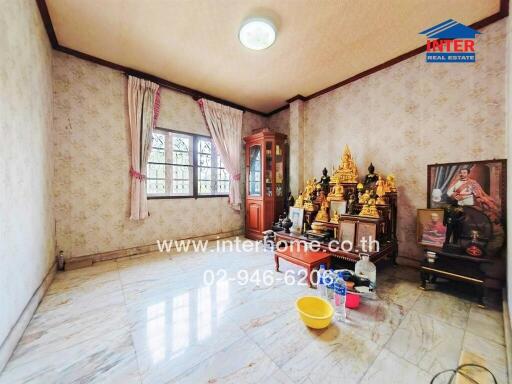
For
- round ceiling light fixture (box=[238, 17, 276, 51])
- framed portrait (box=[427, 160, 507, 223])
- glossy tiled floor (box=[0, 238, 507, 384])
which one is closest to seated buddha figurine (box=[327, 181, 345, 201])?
framed portrait (box=[427, 160, 507, 223])

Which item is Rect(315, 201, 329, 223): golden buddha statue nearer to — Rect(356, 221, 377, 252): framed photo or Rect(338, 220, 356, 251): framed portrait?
Rect(338, 220, 356, 251): framed portrait

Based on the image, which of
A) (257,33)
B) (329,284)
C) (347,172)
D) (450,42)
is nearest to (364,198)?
(347,172)

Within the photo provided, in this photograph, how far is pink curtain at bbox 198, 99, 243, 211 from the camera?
3.72 meters

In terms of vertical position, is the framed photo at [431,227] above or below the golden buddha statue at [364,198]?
below

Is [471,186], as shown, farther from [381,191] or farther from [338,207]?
[338,207]

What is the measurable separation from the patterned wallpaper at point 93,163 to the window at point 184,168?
0.85 feet

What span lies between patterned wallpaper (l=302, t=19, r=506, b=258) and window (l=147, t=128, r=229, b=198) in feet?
7.16

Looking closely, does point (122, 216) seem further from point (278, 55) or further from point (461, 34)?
point (461, 34)

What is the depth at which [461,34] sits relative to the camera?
7.22ft

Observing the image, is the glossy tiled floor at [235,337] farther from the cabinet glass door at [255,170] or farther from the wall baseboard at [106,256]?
the cabinet glass door at [255,170]

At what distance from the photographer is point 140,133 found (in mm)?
2975

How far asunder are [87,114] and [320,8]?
3126 millimetres

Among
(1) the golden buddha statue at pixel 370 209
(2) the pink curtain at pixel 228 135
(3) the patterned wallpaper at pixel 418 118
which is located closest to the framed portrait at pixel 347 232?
(1) the golden buddha statue at pixel 370 209

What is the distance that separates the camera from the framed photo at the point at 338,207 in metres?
2.74
